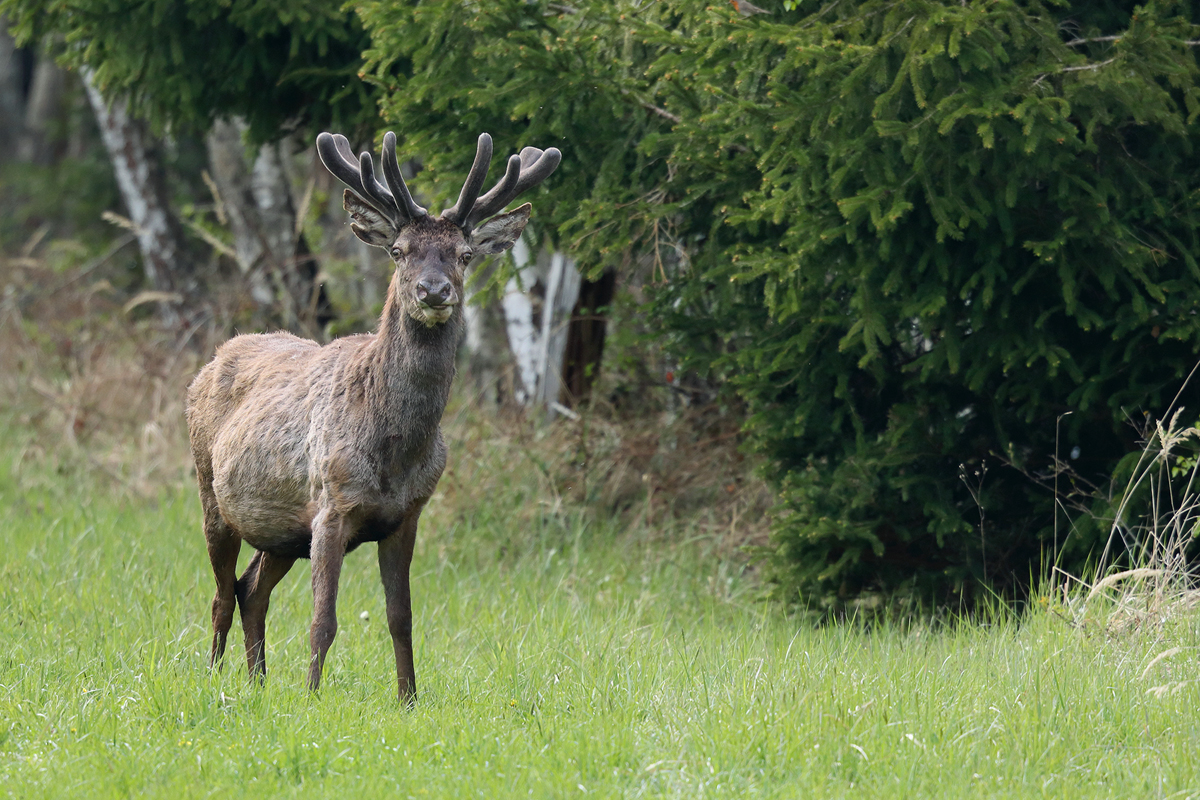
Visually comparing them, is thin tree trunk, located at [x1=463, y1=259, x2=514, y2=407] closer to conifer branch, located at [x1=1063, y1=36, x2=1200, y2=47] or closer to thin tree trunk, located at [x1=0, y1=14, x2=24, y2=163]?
conifer branch, located at [x1=1063, y1=36, x2=1200, y2=47]

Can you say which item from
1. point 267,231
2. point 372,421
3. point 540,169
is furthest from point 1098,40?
point 267,231

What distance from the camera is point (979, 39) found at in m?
6.32

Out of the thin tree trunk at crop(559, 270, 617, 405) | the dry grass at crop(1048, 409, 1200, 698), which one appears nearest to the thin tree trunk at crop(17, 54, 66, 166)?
the thin tree trunk at crop(559, 270, 617, 405)

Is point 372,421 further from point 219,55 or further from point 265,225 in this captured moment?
point 265,225

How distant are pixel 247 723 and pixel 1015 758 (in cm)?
283

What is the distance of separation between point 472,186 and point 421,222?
271 mm

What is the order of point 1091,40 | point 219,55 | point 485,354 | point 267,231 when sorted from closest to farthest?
point 1091,40 → point 219,55 → point 485,354 → point 267,231

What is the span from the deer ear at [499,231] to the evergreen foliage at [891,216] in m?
1.31

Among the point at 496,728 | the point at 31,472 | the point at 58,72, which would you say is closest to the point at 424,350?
the point at 496,728

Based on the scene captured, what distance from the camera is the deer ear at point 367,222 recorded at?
19.2ft

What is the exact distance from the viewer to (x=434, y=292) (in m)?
5.52

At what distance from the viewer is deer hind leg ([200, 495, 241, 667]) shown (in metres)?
6.55

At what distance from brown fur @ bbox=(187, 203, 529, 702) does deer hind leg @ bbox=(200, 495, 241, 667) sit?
1cm

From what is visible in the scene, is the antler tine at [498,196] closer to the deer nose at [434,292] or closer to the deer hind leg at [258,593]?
the deer nose at [434,292]
